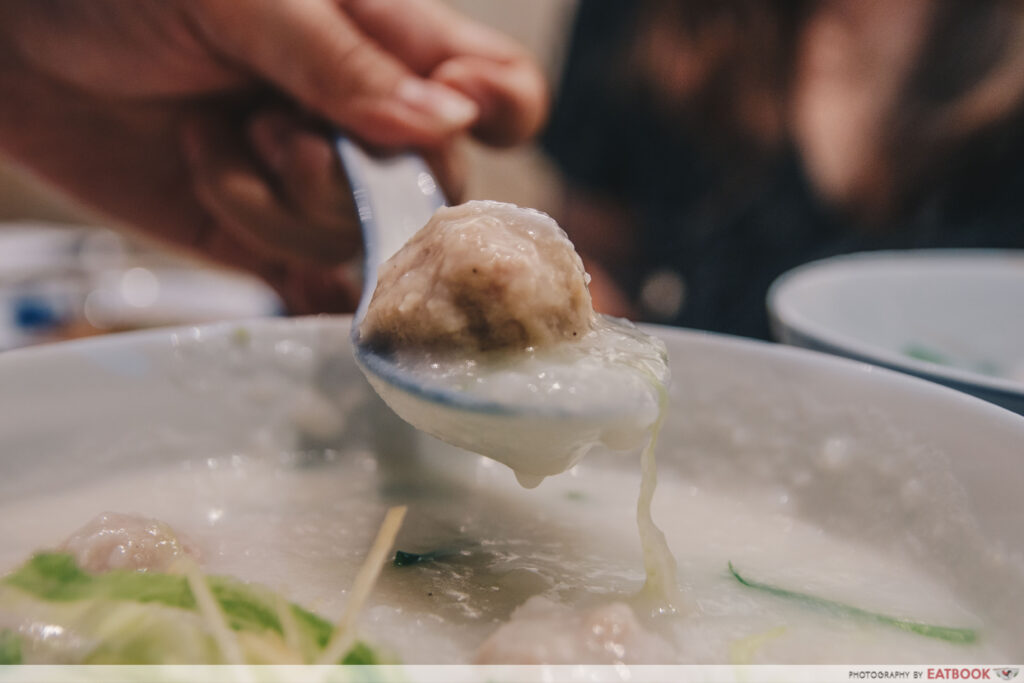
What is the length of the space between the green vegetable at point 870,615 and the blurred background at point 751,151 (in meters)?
1.31

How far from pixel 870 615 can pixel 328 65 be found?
0.96 metres

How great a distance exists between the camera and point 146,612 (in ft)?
1.78

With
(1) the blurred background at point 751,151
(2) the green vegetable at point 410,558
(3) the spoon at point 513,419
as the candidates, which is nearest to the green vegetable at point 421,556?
(2) the green vegetable at point 410,558

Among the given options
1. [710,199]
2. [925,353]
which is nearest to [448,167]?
[925,353]

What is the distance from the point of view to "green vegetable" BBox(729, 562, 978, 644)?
24.8 inches

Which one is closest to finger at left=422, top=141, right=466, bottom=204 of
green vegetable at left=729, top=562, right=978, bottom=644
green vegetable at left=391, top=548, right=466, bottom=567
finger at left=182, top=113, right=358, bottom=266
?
finger at left=182, top=113, right=358, bottom=266

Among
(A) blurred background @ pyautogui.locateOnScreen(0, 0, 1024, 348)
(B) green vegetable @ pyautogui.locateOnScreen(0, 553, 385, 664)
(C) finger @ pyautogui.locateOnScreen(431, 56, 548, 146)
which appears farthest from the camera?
(A) blurred background @ pyautogui.locateOnScreen(0, 0, 1024, 348)

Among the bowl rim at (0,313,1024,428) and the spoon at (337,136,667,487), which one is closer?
the spoon at (337,136,667,487)

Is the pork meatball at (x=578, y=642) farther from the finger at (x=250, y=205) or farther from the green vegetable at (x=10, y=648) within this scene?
the finger at (x=250, y=205)

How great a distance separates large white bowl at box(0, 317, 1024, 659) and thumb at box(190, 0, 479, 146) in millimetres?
351

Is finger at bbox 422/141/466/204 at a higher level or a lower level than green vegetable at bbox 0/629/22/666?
higher

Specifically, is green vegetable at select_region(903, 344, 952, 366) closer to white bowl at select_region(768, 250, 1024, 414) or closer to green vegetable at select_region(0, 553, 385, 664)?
white bowl at select_region(768, 250, 1024, 414)

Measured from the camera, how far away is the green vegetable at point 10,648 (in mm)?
539

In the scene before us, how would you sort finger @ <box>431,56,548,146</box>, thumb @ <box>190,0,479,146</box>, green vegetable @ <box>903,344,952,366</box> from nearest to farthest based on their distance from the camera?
1. thumb @ <box>190,0,479,146</box>
2. green vegetable @ <box>903,344,952,366</box>
3. finger @ <box>431,56,548,146</box>
